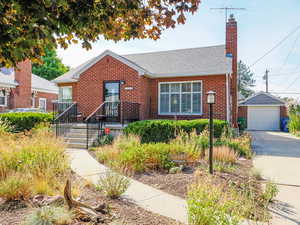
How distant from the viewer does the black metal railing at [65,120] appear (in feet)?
36.6

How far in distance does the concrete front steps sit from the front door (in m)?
0.72

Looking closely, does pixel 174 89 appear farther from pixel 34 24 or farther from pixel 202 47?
pixel 34 24

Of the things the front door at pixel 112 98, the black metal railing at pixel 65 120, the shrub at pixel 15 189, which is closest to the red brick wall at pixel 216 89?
the front door at pixel 112 98

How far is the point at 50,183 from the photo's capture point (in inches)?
155

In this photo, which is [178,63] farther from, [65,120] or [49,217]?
[49,217]

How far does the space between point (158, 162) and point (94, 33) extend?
377 centimetres

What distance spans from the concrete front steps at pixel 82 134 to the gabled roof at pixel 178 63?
3511mm

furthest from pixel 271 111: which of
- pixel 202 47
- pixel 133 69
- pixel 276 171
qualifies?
pixel 276 171

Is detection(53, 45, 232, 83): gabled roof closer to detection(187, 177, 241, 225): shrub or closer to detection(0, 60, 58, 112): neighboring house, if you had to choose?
detection(0, 60, 58, 112): neighboring house

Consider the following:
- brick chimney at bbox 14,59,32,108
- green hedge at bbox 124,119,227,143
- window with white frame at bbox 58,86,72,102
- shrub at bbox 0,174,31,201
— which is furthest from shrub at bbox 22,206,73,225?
brick chimney at bbox 14,59,32,108

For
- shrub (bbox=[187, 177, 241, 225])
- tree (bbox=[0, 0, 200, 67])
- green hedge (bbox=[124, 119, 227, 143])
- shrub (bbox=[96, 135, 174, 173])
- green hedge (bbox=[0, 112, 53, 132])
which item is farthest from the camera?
green hedge (bbox=[0, 112, 53, 132])

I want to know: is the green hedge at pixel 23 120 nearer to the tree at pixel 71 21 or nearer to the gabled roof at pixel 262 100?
the tree at pixel 71 21

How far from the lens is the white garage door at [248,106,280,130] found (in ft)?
75.9

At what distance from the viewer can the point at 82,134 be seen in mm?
10797
